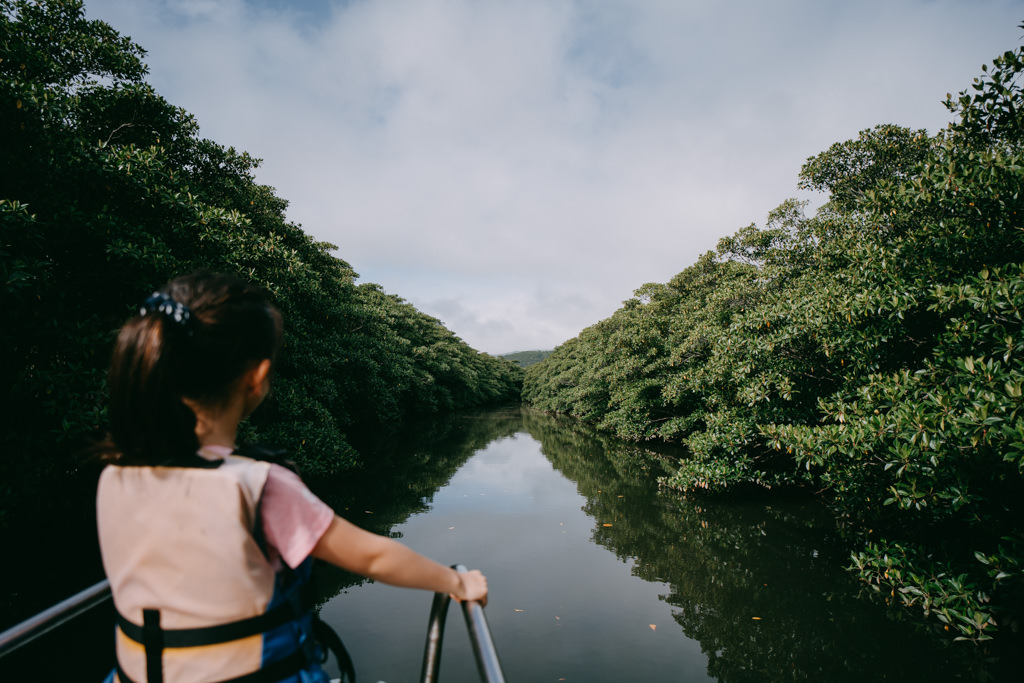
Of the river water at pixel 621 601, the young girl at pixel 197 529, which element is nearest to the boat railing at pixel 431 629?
the young girl at pixel 197 529

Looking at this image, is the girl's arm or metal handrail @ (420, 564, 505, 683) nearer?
the girl's arm

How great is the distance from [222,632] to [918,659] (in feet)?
19.6

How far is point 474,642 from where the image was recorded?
4.27ft

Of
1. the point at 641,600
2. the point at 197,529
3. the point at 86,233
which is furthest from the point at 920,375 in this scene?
the point at 86,233

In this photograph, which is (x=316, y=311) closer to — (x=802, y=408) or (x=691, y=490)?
(x=691, y=490)

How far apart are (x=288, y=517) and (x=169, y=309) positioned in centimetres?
52

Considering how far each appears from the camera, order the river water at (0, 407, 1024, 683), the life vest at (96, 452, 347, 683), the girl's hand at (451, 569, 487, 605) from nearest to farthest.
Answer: the life vest at (96, 452, 347, 683), the girl's hand at (451, 569, 487, 605), the river water at (0, 407, 1024, 683)

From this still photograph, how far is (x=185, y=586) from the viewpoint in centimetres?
95

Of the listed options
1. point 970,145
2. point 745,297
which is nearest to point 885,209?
point 970,145

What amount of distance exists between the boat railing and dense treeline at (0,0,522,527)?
12.1 ft

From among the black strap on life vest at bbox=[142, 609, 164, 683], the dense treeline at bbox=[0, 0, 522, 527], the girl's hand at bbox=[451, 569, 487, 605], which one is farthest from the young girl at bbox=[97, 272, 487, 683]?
the dense treeline at bbox=[0, 0, 522, 527]

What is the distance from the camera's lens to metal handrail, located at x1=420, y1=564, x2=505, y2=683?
1238 mm

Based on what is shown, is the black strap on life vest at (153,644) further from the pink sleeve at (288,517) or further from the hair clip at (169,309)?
the hair clip at (169,309)

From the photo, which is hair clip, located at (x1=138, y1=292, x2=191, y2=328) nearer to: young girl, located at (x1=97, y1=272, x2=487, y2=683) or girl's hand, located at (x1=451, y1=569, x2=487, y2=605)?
young girl, located at (x1=97, y1=272, x2=487, y2=683)
